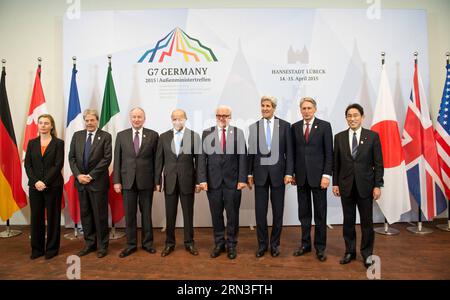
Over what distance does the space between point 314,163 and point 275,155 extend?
0.41m

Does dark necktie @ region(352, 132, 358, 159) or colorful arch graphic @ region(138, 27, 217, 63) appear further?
colorful arch graphic @ region(138, 27, 217, 63)

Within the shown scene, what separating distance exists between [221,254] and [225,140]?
128 centimetres

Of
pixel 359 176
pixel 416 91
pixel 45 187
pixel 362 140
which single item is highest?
pixel 416 91

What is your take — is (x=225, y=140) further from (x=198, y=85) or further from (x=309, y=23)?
(x=309, y=23)

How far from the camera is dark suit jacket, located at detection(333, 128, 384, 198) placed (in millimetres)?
3027

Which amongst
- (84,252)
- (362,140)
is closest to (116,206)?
(84,252)

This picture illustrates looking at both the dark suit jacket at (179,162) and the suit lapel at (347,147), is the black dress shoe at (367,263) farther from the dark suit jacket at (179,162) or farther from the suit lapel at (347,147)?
the dark suit jacket at (179,162)

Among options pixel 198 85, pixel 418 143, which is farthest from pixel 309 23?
pixel 418 143

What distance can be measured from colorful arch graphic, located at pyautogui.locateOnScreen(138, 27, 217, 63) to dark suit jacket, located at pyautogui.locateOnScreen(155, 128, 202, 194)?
1.62 meters

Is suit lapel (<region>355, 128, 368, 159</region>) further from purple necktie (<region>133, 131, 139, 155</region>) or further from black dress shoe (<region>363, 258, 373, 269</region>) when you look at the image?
purple necktie (<region>133, 131, 139, 155</region>)

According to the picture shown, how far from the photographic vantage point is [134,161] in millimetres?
3436

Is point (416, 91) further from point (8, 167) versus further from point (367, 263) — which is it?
Answer: point (8, 167)

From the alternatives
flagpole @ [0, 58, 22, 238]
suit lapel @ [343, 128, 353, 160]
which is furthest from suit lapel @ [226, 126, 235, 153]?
flagpole @ [0, 58, 22, 238]

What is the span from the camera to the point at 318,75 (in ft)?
15.0
